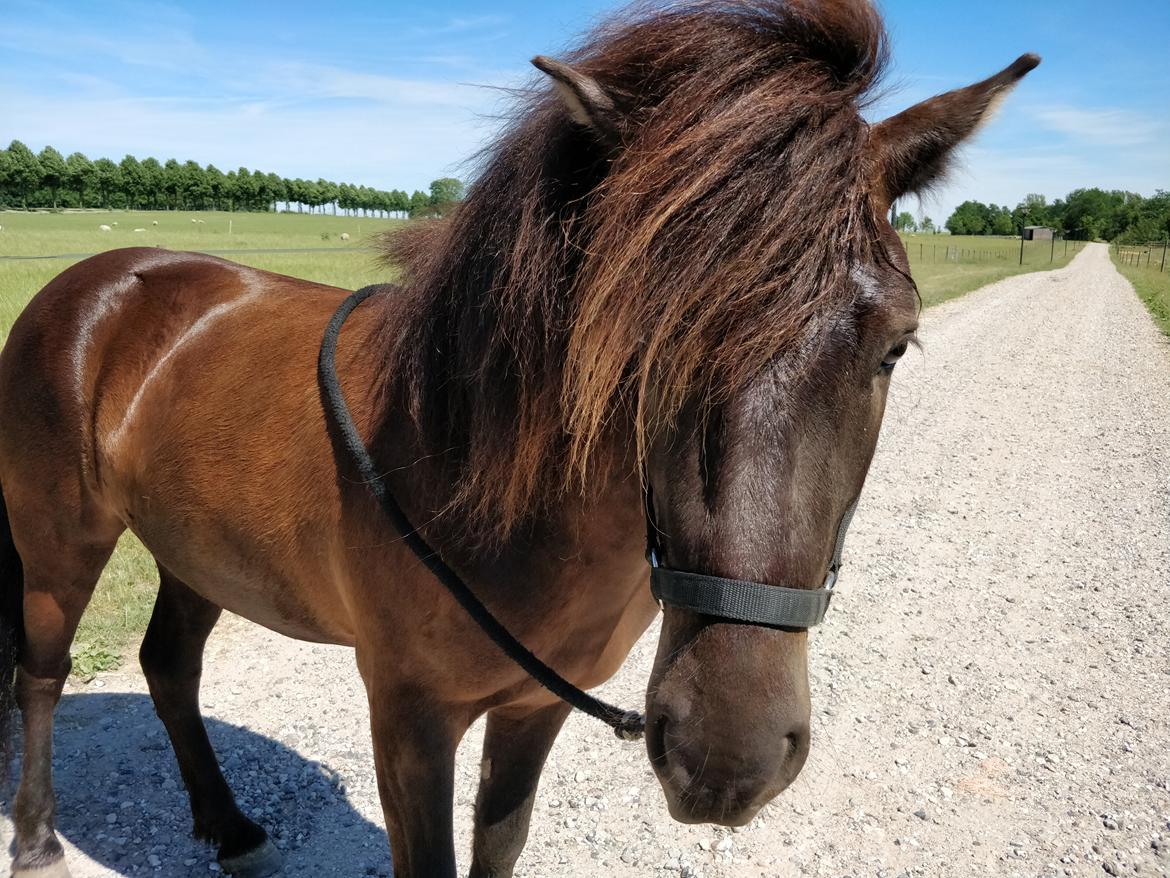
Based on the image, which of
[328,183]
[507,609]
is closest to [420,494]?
[507,609]

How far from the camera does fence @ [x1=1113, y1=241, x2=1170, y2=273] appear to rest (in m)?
56.2

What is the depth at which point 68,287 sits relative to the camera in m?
2.69

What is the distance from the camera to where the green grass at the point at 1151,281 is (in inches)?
885

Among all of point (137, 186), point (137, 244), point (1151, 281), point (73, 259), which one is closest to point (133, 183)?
point (137, 186)

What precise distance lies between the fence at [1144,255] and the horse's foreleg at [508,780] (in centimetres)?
6231

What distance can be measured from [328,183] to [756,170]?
14104cm

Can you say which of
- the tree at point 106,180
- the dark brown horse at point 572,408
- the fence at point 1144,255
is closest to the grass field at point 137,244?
the dark brown horse at point 572,408

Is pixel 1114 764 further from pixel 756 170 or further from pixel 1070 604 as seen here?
pixel 756 170

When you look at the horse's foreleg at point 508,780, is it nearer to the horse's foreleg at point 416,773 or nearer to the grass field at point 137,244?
the horse's foreleg at point 416,773

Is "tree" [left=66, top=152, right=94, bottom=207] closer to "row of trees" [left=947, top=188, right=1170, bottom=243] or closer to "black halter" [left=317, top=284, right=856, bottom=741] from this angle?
"row of trees" [left=947, top=188, right=1170, bottom=243]

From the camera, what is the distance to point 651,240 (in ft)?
4.11

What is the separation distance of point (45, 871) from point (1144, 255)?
8175 cm

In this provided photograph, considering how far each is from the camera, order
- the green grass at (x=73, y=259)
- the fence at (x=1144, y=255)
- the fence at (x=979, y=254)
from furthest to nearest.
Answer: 1. the fence at (x=1144, y=255)
2. the fence at (x=979, y=254)
3. the green grass at (x=73, y=259)

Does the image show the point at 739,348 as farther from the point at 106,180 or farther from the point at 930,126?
the point at 106,180
